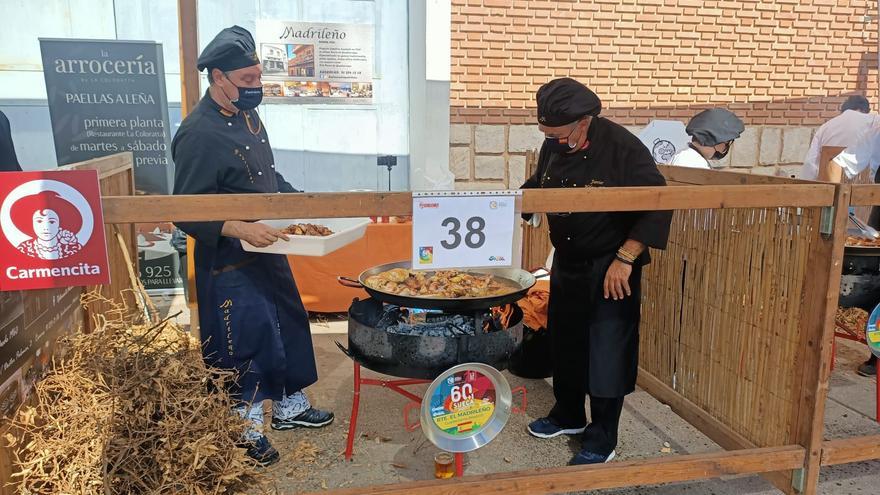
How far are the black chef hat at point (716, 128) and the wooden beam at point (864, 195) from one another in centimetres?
204

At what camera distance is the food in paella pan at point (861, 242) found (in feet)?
12.9

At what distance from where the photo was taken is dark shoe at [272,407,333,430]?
3811 millimetres

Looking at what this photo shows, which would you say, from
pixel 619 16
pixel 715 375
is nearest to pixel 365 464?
pixel 715 375

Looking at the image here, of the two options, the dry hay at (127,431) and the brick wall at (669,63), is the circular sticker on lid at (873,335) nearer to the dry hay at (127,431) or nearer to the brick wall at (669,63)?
the dry hay at (127,431)

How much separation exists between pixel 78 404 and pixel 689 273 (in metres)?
3.01

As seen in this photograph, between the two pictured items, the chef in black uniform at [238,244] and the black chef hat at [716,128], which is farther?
the black chef hat at [716,128]

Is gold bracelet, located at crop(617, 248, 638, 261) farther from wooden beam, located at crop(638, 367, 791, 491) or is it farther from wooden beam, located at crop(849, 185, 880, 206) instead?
wooden beam, located at crop(638, 367, 791, 491)

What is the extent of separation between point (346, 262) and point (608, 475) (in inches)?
137

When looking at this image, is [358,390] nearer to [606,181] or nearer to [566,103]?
[606,181]

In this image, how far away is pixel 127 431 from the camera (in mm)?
1959

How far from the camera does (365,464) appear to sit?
3449mm

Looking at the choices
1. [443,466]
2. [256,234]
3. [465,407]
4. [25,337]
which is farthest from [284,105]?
[25,337]

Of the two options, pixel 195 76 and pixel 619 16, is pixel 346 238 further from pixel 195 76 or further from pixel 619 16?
pixel 619 16

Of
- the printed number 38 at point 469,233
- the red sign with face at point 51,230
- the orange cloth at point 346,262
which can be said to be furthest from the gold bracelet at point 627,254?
the orange cloth at point 346,262
